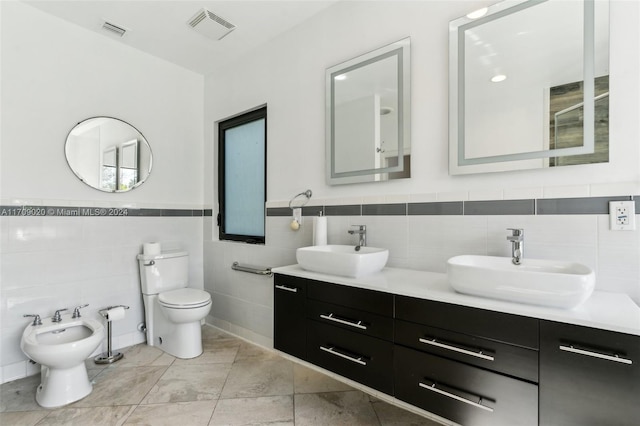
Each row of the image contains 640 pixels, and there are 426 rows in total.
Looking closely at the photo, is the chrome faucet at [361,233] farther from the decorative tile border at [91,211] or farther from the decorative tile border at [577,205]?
the decorative tile border at [91,211]

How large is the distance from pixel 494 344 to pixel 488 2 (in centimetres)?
169

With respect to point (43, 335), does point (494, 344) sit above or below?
above

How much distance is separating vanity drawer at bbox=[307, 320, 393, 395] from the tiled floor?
0.38 meters

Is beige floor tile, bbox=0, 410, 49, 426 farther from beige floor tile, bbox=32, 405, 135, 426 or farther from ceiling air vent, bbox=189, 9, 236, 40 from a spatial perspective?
ceiling air vent, bbox=189, 9, 236, 40

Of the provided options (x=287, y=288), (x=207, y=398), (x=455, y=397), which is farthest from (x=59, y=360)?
(x=455, y=397)

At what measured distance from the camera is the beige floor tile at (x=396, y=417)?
5.44ft

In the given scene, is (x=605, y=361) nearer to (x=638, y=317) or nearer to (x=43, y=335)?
(x=638, y=317)

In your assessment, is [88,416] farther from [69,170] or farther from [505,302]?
[505,302]

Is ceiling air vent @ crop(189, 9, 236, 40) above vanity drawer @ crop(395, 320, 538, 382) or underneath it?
above

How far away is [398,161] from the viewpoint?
74.0 inches

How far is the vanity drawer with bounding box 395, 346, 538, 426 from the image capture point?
3.55 ft

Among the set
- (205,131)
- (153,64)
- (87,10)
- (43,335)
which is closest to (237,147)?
(205,131)

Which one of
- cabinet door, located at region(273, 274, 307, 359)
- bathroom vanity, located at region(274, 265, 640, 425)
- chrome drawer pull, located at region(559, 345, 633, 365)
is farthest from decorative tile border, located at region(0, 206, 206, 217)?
chrome drawer pull, located at region(559, 345, 633, 365)

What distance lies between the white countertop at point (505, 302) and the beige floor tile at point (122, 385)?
1365mm
